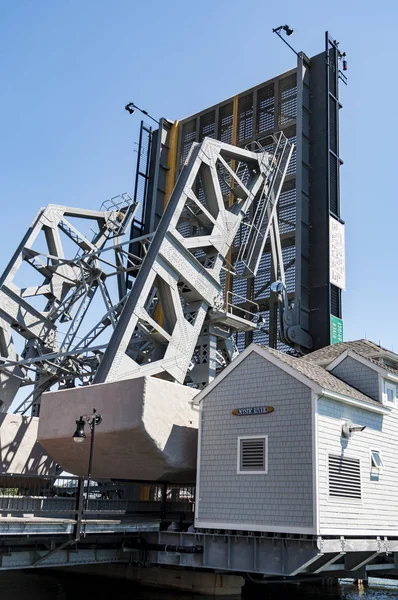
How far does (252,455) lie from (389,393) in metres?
6.59

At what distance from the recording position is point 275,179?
38.9 m

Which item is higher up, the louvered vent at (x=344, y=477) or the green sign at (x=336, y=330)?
the green sign at (x=336, y=330)

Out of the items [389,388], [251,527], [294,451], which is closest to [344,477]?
[294,451]

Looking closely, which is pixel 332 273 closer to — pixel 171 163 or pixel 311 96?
pixel 311 96

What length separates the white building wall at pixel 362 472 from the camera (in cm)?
2099

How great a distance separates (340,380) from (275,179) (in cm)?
1660

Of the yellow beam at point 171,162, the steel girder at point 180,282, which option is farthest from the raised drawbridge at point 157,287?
the yellow beam at point 171,162

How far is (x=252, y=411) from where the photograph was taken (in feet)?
74.8

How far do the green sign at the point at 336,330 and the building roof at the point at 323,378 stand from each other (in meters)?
15.8

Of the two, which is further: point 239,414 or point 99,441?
point 99,441

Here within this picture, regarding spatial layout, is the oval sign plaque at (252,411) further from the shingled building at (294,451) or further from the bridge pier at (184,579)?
the bridge pier at (184,579)

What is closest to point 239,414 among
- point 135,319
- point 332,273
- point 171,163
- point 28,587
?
point 135,319

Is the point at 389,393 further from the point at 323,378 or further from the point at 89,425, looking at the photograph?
the point at 89,425

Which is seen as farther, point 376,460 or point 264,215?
point 264,215
